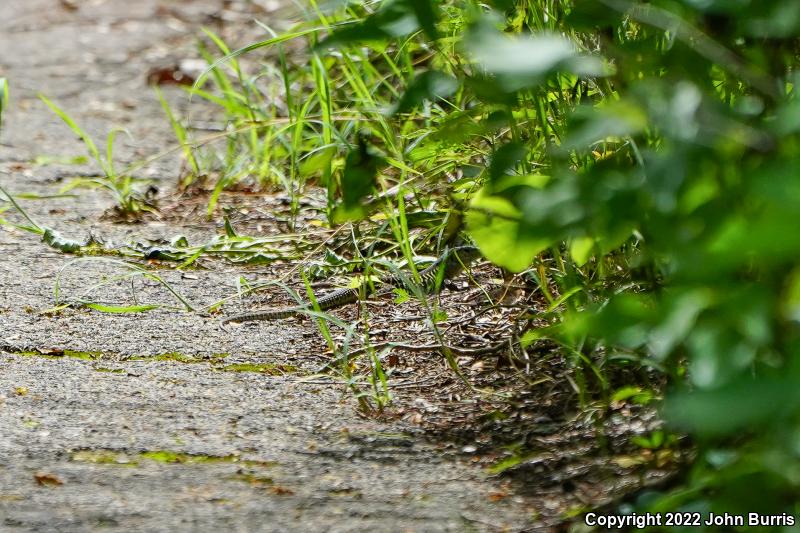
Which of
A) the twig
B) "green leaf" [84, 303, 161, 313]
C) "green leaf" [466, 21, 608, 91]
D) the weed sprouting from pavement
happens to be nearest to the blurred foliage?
"green leaf" [466, 21, 608, 91]

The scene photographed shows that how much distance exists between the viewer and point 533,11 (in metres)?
1.73

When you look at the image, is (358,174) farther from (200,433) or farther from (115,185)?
(115,185)

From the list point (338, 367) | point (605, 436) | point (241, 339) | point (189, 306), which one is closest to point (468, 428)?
point (605, 436)

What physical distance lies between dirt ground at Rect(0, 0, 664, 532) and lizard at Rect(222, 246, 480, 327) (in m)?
0.04

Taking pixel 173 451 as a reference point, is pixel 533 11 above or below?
above

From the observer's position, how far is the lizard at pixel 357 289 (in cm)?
212

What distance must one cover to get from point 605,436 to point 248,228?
4.68ft

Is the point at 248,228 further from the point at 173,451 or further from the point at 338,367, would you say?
the point at 173,451

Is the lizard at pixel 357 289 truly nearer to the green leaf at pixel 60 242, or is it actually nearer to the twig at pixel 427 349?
the twig at pixel 427 349

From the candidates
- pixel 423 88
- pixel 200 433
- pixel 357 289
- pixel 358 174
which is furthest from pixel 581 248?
pixel 357 289

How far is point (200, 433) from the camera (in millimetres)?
1565

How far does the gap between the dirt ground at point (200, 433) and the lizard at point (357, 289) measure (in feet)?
0.12

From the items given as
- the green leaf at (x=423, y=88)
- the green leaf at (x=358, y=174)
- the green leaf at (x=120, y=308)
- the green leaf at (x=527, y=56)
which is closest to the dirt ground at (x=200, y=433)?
the green leaf at (x=120, y=308)

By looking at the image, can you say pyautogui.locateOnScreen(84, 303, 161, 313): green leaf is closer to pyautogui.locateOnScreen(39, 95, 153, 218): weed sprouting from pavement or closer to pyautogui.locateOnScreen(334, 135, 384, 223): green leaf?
pyautogui.locateOnScreen(39, 95, 153, 218): weed sprouting from pavement
